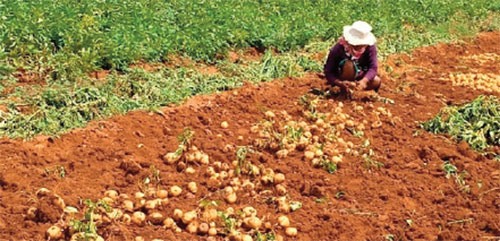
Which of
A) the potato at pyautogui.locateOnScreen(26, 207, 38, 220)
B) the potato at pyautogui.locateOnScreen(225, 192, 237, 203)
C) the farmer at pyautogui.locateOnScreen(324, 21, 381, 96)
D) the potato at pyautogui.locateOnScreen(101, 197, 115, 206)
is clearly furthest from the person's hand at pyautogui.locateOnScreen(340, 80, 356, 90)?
the potato at pyautogui.locateOnScreen(26, 207, 38, 220)

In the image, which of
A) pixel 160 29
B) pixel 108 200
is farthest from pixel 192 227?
pixel 160 29

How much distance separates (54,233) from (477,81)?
6.26 metres

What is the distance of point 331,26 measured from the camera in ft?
31.2

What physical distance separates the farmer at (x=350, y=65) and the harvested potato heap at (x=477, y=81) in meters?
1.93

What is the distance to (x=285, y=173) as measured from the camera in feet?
14.5

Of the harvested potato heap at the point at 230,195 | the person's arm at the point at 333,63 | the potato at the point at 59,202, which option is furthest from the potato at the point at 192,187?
the person's arm at the point at 333,63

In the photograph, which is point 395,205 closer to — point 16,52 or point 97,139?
point 97,139

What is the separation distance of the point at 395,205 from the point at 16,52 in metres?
4.54

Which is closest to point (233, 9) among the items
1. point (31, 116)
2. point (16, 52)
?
point (16, 52)

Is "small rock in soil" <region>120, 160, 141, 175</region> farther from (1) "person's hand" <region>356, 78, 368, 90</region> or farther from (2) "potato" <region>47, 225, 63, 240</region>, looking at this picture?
(1) "person's hand" <region>356, 78, 368, 90</region>

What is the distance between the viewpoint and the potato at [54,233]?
323 centimetres

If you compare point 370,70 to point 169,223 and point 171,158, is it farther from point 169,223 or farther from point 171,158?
point 169,223

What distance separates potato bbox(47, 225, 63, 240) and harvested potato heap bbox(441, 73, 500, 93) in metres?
6.01

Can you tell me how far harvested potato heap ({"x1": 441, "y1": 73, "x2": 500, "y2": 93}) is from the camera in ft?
24.3
